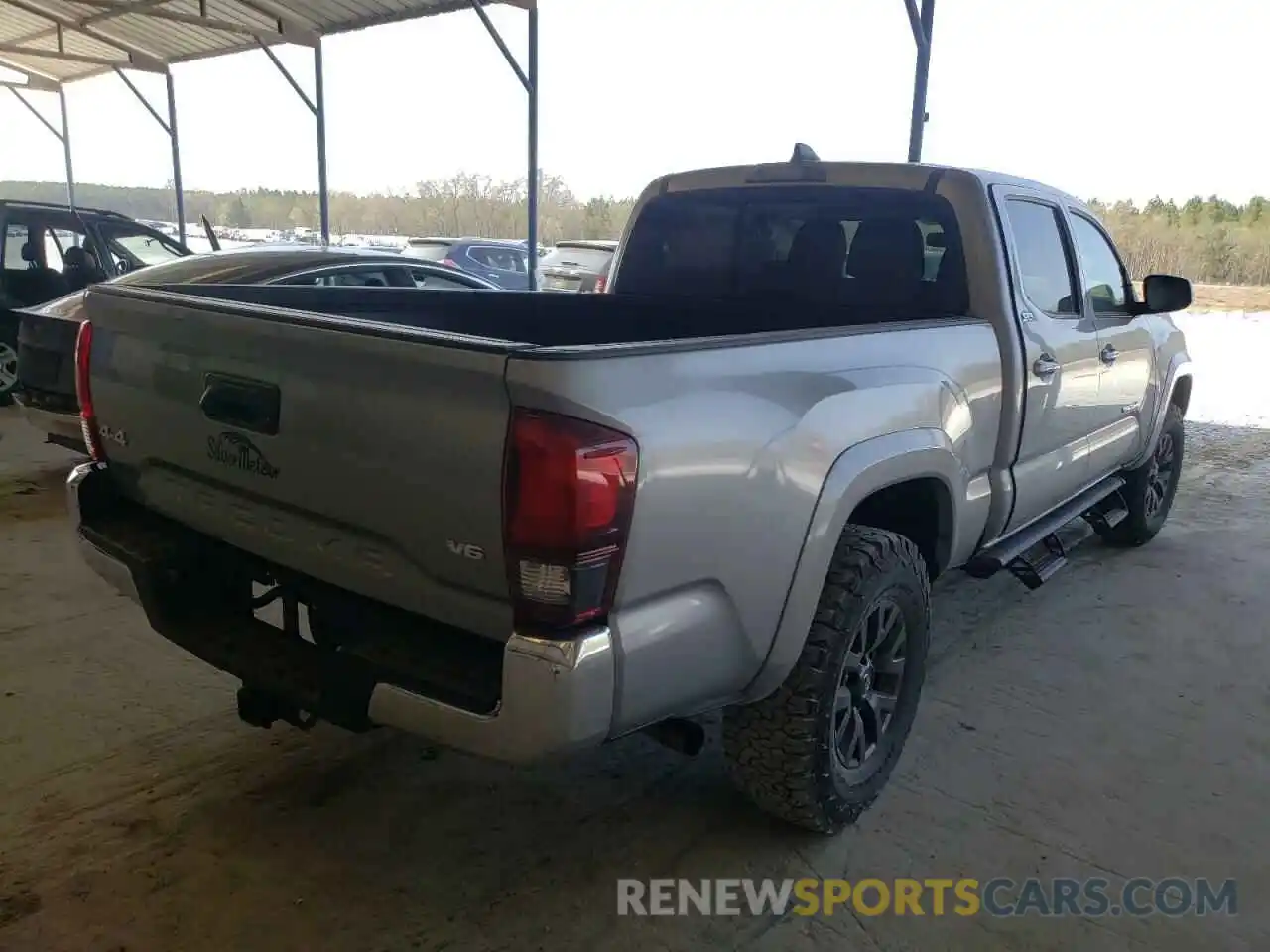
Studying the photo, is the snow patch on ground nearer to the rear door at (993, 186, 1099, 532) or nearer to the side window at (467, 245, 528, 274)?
Answer: the rear door at (993, 186, 1099, 532)

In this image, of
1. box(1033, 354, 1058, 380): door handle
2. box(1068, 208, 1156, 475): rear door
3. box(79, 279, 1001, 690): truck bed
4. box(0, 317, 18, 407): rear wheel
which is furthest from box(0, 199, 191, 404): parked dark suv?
box(1033, 354, 1058, 380): door handle

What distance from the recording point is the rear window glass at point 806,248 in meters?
3.33

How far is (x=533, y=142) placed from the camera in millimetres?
10312

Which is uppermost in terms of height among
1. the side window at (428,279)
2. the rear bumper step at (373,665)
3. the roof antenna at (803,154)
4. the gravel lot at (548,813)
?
the roof antenna at (803,154)

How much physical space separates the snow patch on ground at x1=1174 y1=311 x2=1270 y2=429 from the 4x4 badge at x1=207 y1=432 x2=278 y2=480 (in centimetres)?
846

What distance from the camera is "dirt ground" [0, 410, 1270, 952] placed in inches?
89.3

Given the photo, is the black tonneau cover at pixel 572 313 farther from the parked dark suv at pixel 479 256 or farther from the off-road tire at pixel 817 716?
the parked dark suv at pixel 479 256

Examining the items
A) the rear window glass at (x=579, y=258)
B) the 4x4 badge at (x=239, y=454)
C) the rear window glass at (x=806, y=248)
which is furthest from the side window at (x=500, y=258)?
the 4x4 badge at (x=239, y=454)

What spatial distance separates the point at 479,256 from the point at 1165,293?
39.3 ft

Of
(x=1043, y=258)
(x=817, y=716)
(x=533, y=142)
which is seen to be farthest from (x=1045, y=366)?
(x=533, y=142)

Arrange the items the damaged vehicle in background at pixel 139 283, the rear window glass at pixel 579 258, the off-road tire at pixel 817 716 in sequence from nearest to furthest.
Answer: the off-road tire at pixel 817 716, the damaged vehicle in background at pixel 139 283, the rear window glass at pixel 579 258

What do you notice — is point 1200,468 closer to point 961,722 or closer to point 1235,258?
point 961,722

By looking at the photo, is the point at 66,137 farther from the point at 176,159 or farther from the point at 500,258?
the point at 500,258

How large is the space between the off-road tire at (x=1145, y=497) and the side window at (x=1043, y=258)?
5.53ft
